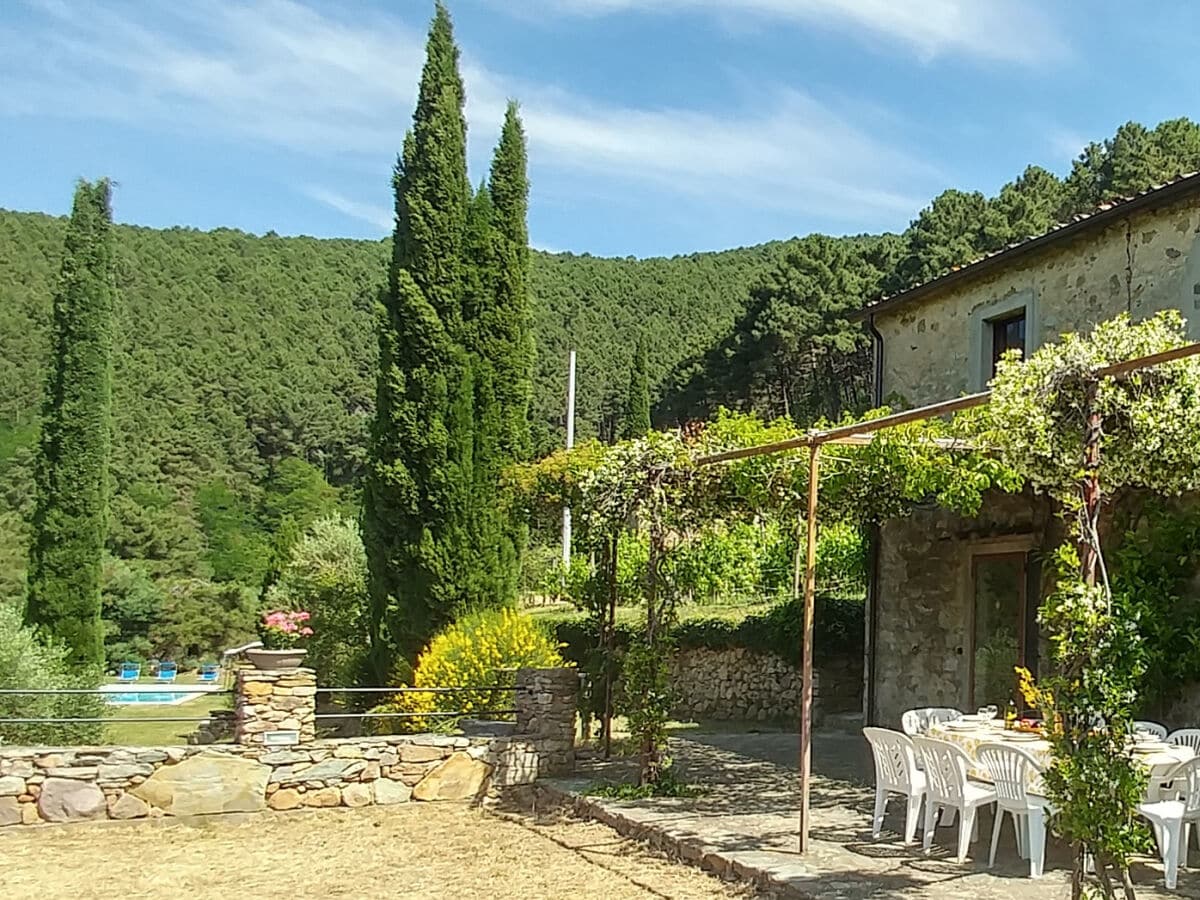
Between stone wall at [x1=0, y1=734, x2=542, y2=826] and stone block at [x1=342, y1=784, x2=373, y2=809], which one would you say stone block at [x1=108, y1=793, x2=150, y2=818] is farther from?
stone block at [x1=342, y1=784, x2=373, y2=809]

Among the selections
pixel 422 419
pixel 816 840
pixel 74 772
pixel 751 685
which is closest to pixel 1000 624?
pixel 816 840

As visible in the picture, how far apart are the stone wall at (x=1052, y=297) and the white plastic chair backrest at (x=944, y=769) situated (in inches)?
173

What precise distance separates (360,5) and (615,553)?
22.0ft

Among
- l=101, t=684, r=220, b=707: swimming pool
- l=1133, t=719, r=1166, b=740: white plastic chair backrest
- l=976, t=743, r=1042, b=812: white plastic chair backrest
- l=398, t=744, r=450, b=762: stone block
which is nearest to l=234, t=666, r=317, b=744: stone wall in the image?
l=398, t=744, r=450, b=762: stone block

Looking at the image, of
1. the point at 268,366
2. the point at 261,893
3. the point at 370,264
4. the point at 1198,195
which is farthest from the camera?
the point at 370,264

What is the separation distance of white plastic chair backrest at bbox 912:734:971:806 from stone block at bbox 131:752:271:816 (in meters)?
5.37

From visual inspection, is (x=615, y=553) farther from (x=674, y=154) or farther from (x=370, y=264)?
(x=370, y=264)

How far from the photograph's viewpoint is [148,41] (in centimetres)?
1104

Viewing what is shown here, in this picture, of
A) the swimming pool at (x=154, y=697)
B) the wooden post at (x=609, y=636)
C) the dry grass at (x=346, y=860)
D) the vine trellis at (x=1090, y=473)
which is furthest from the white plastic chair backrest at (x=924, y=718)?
the swimming pool at (x=154, y=697)

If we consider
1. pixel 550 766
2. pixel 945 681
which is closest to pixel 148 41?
pixel 550 766

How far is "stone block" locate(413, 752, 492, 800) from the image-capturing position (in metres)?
9.42

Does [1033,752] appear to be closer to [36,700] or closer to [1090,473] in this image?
[1090,473]

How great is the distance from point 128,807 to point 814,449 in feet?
20.0

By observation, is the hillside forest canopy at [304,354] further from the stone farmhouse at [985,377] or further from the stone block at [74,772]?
the stone block at [74,772]
